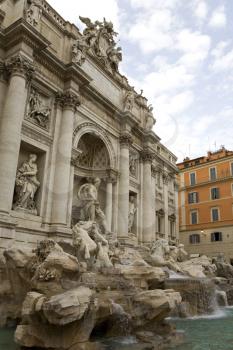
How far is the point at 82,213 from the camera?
14.3 m

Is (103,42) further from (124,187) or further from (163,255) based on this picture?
(163,255)

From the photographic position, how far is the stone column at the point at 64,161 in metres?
12.5

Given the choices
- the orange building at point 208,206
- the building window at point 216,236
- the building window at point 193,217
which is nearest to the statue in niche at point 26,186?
the orange building at point 208,206

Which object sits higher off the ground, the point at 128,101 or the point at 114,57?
the point at 114,57

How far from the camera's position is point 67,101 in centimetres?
1395

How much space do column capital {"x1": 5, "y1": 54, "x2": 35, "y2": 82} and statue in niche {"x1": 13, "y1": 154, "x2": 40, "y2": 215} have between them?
351 centimetres

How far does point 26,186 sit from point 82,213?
11.1ft

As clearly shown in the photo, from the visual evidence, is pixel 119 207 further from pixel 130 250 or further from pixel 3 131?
pixel 3 131

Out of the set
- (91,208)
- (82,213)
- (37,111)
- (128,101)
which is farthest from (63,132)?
(128,101)

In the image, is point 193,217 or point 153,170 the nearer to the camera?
point 153,170

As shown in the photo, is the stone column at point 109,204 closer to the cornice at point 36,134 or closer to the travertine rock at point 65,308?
the cornice at point 36,134

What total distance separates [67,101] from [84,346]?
36.2 ft

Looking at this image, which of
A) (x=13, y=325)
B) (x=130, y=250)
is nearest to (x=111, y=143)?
(x=130, y=250)

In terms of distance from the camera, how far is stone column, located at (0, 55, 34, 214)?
1060 cm
